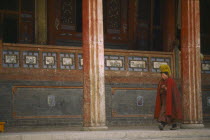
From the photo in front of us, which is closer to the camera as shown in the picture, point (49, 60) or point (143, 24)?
point (49, 60)

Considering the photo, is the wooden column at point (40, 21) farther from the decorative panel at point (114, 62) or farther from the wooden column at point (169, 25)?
the wooden column at point (169, 25)

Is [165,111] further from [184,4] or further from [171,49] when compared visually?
[171,49]

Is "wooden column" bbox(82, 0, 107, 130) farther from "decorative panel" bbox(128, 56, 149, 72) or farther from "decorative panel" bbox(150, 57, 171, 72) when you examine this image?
"decorative panel" bbox(150, 57, 171, 72)

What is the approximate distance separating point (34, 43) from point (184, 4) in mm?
5541

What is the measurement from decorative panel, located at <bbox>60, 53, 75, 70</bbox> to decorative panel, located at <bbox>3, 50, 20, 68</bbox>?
5.10 feet

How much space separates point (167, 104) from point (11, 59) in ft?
17.5

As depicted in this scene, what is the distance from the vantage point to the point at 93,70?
11.6 metres

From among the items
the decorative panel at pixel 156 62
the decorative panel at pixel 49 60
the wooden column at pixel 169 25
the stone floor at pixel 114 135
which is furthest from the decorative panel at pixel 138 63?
the stone floor at pixel 114 135

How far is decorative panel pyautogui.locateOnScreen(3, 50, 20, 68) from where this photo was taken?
14.0 m

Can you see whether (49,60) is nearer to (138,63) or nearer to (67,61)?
(67,61)

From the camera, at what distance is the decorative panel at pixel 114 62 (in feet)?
52.1

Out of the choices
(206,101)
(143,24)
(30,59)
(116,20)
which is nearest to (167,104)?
(30,59)

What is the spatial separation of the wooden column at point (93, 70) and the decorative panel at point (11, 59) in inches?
133

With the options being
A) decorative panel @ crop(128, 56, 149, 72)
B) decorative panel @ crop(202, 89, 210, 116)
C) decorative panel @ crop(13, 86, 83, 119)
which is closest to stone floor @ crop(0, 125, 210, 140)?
decorative panel @ crop(13, 86, 83, 119)
